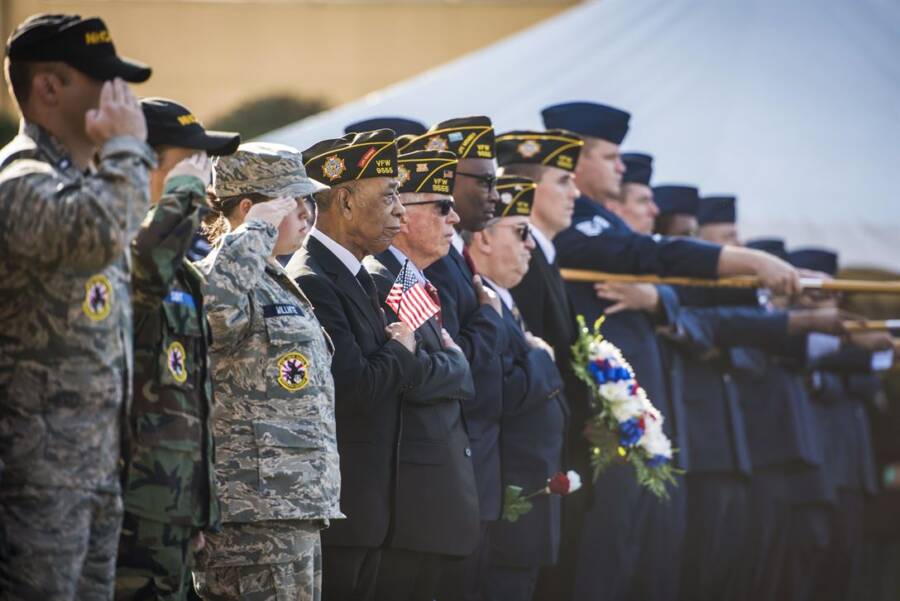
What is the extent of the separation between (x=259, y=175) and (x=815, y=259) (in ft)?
24.8

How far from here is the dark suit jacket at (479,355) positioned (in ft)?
20.8

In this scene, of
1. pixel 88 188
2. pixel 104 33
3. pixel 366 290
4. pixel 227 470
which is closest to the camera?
pixel 88 188

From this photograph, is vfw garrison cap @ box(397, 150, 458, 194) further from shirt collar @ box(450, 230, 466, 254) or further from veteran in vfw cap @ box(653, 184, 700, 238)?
veteran in vfw cap @ box(653, 184, 700, 238)

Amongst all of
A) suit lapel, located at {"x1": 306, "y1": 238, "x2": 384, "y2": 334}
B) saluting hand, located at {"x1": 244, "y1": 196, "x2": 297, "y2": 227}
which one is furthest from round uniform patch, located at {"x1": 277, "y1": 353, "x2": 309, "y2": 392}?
suit lapel, located at {"x1": 306, "y1": 238, "x2": 384, "y2": 334}

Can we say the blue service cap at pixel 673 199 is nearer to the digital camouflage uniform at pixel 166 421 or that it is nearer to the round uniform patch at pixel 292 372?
the round uniform patch at pixel 292 372

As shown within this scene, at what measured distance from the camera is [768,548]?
1095 cm

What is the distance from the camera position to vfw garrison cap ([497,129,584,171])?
7.75 meters

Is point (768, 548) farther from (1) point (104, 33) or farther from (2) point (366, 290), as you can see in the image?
(1) point (104, 33)

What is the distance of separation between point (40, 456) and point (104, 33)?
39.2 inches

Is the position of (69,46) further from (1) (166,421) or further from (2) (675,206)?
(2) (675,206)

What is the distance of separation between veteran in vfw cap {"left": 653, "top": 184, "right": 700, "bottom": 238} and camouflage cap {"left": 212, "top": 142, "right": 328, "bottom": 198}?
554cm

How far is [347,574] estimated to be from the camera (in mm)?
5445

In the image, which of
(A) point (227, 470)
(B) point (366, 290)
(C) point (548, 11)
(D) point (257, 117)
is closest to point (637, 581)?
(B) point (366, 290)

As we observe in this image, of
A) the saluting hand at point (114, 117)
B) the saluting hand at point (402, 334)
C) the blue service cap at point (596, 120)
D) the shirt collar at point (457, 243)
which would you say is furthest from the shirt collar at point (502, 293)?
the saluting hand at point (114, 117)
